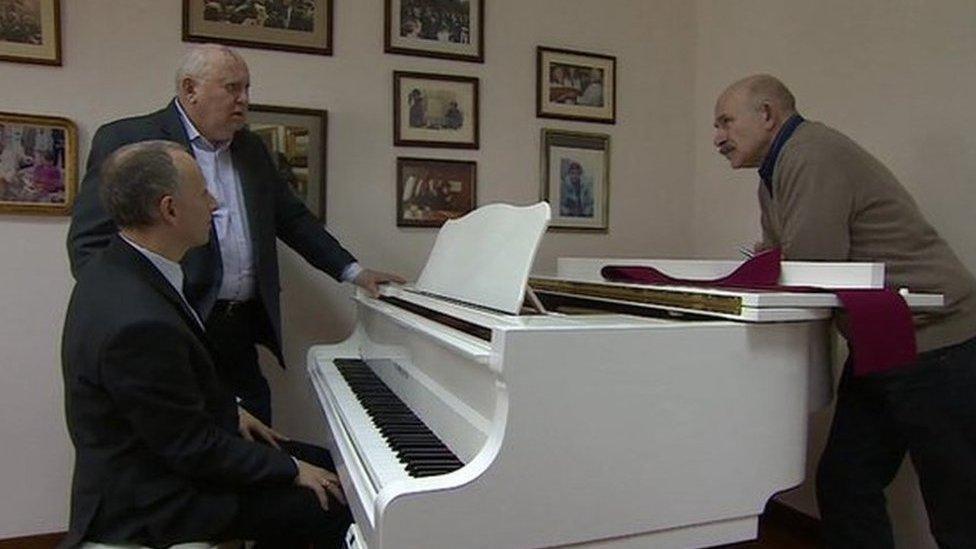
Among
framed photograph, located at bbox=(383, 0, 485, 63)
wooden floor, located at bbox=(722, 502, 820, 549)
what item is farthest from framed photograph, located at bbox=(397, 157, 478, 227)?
wooden floor, located at bbox=(722, 502, 820, 549)

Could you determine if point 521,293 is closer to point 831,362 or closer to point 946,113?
point 831,362

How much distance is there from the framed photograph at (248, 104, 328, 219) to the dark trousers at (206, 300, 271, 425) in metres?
0.57

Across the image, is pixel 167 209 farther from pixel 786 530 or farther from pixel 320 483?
pixel 786 530

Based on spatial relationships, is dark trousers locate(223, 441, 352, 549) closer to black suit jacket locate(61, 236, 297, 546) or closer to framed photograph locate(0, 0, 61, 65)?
black suit jacket locate(61, 236, 297, 546)

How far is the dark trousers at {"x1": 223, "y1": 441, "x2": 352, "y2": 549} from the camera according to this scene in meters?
1.35

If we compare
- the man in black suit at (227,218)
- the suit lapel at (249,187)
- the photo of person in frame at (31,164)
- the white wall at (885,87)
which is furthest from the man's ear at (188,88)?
the white wall at (885,87)

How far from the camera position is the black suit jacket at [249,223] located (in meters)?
1.82

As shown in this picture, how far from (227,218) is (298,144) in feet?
1.94

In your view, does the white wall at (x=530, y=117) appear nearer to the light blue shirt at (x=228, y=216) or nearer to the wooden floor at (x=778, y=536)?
the wooden floor at (x=778, y=536)

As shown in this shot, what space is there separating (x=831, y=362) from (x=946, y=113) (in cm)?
107

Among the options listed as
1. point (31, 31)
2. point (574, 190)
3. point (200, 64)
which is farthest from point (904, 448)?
point (31, 31)

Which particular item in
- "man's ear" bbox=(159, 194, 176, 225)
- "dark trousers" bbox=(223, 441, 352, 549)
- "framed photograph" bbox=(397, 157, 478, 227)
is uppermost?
"framed photograph" bbox=(397, 157, 478, 227)

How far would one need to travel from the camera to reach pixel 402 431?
4.51 ft

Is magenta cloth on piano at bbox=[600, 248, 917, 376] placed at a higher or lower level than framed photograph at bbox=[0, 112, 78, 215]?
lower
